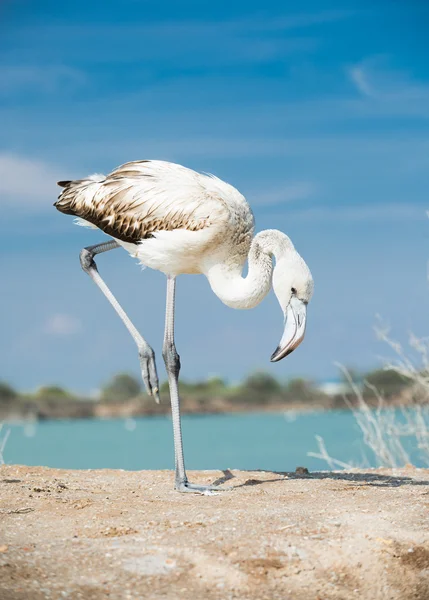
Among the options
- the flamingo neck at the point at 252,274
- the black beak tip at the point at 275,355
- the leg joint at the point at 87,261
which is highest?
the leg joint at the point at 87,261

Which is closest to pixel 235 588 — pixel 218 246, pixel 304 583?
pixel 304 583

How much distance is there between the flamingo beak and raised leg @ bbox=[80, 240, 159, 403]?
1.40 m

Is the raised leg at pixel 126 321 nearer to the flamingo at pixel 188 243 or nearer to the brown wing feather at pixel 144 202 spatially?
the flamingo at pixel 188 243

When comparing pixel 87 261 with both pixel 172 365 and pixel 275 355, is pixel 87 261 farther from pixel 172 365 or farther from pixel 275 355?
pixel 275 355

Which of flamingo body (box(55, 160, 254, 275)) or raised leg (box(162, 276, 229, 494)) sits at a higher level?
flamingo body (box(55, 160, 254, 275))

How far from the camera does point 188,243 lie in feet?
29.0

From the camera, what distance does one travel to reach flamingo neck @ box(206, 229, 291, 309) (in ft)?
28.8

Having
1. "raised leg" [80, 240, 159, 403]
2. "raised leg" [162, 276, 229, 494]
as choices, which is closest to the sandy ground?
"raised leg" [162, 276, 229, 494]

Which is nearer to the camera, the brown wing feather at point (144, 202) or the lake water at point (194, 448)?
the brown wing feather at point (144, 202)

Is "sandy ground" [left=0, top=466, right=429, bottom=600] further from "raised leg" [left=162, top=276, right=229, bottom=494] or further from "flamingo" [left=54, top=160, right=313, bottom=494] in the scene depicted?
"flamingo" [left=54, top=160, right=313, bottom=494]

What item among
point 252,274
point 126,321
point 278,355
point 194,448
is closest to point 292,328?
point 278,355

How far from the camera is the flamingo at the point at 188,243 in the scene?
8602 mm

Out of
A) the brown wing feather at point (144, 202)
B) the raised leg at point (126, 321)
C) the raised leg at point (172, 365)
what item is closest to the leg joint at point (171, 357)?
the raised leg at point (172, 365)

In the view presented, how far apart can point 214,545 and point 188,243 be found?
137 inches
